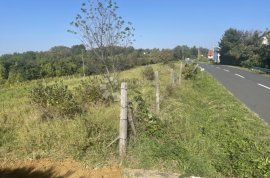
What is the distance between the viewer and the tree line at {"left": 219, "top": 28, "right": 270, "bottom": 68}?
2252 centimetres

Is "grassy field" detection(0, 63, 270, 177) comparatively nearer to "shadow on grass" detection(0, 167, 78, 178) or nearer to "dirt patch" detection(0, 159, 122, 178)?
Result: "dirt patch" detection(0, 159, 122, 178)

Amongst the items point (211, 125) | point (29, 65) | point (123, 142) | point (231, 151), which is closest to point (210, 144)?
point (231, 151)

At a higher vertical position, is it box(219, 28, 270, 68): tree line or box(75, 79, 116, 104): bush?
box(219, 28, 270, 68): tree line

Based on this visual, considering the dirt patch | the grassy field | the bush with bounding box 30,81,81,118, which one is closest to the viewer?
the dirt patch

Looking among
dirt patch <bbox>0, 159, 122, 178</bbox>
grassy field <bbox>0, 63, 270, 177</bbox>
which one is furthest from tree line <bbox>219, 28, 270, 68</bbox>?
dirt patch <bbox>0, 159, 122, 178</bbox>

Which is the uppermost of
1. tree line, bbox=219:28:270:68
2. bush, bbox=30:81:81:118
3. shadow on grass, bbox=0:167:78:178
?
tree line, bbox=219:28:270:68

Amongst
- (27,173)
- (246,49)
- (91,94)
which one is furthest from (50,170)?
(246,49)

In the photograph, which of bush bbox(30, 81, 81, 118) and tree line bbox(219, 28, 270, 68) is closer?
bush bbox(30, 81, 81, 118)

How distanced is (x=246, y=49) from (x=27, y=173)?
122 feet

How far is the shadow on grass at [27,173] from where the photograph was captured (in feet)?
10.3

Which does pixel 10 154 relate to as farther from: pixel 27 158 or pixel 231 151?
pixel 231 151

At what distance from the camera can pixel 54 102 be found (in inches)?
186

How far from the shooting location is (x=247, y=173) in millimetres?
3045

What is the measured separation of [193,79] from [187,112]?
8368 millimetres
